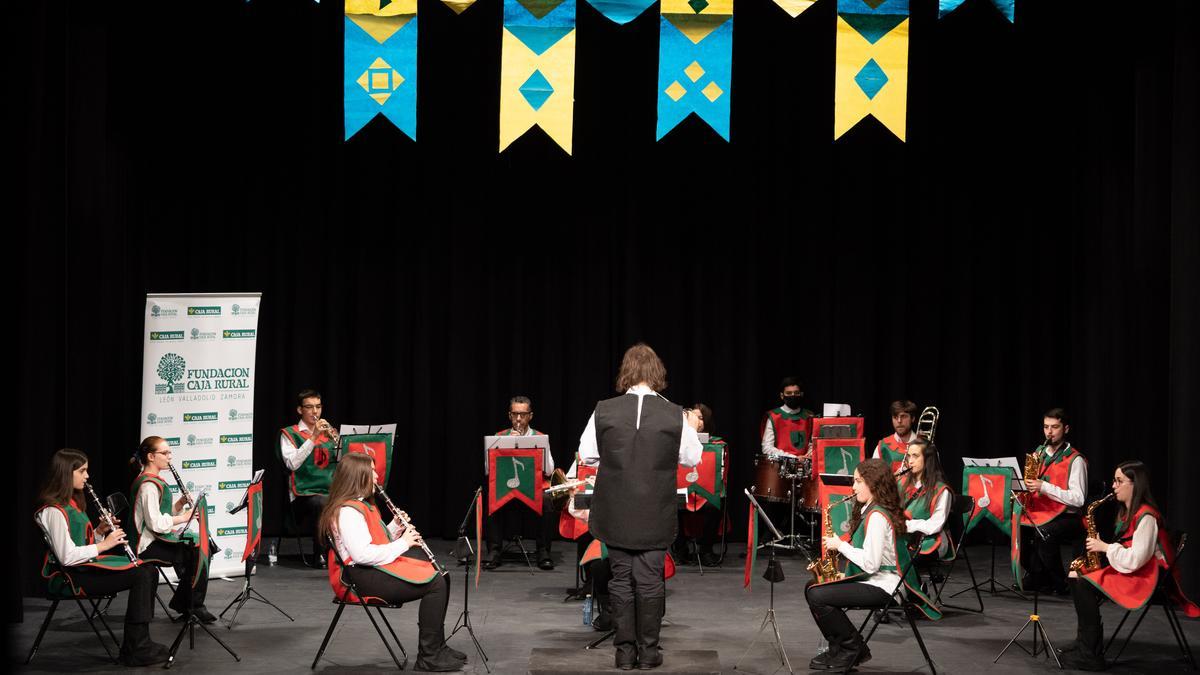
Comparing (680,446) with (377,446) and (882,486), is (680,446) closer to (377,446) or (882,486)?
(882,486)

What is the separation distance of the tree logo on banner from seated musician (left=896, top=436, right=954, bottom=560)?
4.81 m

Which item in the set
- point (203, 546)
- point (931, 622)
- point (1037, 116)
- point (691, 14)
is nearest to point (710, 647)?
point (931, 622)

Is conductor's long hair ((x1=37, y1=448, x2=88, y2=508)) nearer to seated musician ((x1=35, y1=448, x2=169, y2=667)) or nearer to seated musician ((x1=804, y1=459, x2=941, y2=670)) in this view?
seated musician ((x1=35, y1=448, x2=169, y2=667))

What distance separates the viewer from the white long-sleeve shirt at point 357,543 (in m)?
5.58

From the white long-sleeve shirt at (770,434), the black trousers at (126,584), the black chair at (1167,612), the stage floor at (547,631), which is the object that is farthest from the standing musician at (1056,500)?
the black trousers at (126,584)

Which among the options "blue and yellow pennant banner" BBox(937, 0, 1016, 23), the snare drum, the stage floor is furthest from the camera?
the snare drum

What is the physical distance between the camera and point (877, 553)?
5.58 m

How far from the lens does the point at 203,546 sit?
21.5ft

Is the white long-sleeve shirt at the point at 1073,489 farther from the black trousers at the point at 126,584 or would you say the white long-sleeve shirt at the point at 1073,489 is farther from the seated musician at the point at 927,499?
the black trousers at the point at 126,584

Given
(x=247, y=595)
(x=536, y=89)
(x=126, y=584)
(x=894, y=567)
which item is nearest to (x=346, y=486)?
(x=126, y=584)

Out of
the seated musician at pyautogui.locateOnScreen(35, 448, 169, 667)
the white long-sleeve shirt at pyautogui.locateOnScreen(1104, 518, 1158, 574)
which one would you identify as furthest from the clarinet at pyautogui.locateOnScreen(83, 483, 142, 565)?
the white long-sleeve shirt at pyautogui.locateOnScreen(1104, 518, 1158, 574)

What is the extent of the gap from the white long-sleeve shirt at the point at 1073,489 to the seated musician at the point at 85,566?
5.57 meters

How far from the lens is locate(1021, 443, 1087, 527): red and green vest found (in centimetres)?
794

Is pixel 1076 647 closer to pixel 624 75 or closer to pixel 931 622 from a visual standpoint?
pixel 931 622
